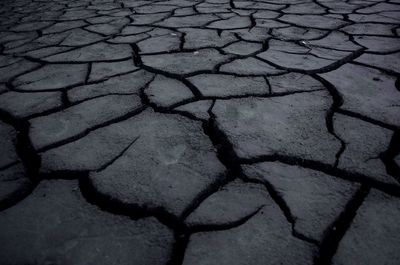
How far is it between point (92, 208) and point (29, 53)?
5.19 feet

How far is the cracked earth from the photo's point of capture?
0.77m

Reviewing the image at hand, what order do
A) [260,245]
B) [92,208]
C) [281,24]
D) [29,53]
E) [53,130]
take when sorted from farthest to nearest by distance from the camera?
1. [281,24]
2. [29,53]
3. [53,130]
4. [92,208]
5. [260,245]

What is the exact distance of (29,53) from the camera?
200 centimetres

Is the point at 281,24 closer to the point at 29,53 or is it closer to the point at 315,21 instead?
the point at 315,21

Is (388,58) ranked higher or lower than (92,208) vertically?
higher

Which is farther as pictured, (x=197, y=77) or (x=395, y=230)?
(x=197, y=77)

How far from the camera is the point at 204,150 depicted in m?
1.06

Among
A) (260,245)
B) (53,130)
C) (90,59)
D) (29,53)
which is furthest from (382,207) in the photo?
(29,53)

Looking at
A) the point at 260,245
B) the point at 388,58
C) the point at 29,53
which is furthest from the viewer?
the point at 29,53

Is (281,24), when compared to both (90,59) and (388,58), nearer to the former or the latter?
(388,58)

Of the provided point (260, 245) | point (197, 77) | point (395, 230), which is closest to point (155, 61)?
point (197, 77)

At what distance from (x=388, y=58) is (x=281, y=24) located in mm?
844

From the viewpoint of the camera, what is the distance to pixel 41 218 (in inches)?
33.0

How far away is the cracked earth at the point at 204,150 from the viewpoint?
765 millimetres
